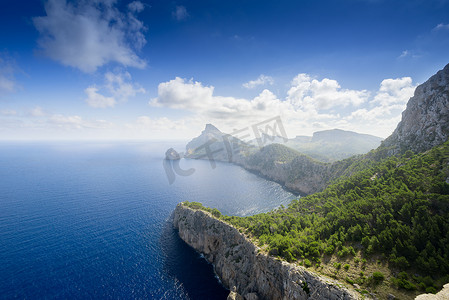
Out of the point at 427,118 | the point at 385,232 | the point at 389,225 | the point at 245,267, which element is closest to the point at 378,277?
the point at 385,232

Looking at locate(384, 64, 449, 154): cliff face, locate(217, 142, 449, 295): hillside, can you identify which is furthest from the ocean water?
locate(384, 64, 449, 154): cliff face

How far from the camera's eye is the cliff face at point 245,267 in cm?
3112

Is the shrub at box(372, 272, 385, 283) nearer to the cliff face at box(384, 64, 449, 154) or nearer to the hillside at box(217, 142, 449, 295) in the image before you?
the hillside at box(217, 142, 449, 295)

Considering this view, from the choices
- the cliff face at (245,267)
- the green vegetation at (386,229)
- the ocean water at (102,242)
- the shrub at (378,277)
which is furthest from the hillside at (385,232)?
the ocean water at (102,242)

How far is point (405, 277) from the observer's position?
2828 cm

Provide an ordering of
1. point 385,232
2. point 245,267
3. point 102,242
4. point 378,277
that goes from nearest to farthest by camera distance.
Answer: point 378,277 < point 385,232 < point 245,267 < point 102,242

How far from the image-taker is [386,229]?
121ft

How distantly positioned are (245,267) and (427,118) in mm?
89757

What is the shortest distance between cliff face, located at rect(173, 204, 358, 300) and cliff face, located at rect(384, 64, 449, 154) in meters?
70.7

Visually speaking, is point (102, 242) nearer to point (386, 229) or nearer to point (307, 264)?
point (307, 264)

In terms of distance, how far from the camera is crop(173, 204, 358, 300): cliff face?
31125 mm

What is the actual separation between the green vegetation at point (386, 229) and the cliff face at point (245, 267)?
3434 mm

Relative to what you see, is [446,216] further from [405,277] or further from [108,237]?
[108,237]

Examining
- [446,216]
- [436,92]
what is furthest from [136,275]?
[436,92]
